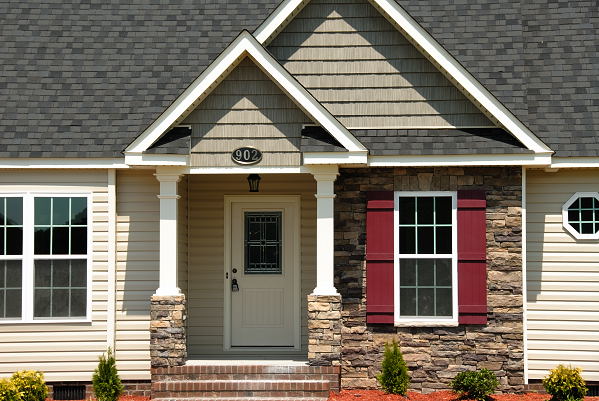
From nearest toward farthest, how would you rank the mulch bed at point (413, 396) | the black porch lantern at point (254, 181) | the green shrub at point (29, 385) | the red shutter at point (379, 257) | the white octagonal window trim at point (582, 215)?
the green shrub at point (29, 385) → the mulch bed at point (413, 396) → the red shutter at point (379, 257) → the white octagonal window trim at point (582, 215) → the black porch lantern at point (254, 181)

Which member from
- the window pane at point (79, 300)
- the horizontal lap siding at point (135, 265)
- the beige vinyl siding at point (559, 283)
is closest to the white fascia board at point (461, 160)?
the beige vinyl siding at point (559, 283)

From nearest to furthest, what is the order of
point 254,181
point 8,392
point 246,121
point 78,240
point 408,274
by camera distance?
point 8,392 < point 246,121 < point 408,274 < point 78,240 < point 254,181

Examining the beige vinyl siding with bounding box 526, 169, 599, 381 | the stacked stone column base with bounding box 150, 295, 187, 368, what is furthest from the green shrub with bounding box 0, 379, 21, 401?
the beige vinyl siding with bounding box 526, 169, 599, 381

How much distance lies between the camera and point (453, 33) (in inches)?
559

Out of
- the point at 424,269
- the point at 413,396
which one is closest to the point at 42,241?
the point at 424,269

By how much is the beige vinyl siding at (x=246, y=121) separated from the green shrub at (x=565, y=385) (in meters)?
4.46

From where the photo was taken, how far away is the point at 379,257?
13.1 metres

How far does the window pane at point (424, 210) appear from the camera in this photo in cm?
1320

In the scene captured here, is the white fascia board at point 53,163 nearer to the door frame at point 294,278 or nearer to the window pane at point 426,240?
the door frame at point 294,278

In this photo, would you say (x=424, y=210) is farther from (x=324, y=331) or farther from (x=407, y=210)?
(x=324, y=331)

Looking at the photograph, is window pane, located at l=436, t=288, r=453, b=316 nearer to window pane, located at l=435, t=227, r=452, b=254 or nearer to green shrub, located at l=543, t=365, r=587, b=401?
window pane, located at l=435, t=227, r=452, b=254

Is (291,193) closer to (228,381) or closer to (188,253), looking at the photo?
(188,253)

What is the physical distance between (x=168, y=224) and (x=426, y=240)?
3.70 m

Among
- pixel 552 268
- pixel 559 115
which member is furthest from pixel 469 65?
pixel 552 268
